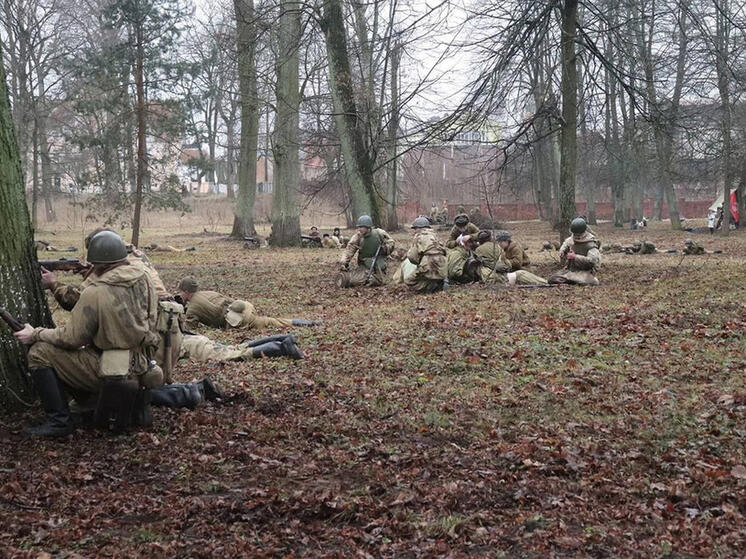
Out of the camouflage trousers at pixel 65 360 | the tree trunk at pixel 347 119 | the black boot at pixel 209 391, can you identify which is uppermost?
the tree trunk at pixel 347 119

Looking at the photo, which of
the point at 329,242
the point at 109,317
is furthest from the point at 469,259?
the point at 329,242

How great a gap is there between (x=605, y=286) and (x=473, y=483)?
10433mm

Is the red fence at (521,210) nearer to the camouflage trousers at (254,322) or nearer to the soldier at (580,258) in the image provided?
the soldier at (580,258)

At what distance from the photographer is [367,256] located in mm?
15695

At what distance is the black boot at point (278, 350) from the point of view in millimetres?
8961

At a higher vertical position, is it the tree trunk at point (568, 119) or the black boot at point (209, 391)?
the tree trunk at point (568, 119)

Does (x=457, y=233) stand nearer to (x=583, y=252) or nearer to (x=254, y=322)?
(x=583, y=252)

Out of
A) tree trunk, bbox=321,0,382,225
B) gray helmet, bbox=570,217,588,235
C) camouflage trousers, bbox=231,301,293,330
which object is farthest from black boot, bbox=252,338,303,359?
tree trunk, bbox=321,0,382,225

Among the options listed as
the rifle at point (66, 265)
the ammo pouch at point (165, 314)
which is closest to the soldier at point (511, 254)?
the rifle at point (66, 265)

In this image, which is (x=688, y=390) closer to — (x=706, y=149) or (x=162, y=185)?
(x=162, y=185)

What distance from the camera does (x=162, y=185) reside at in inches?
1220

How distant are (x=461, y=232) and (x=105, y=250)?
11217 millimetres

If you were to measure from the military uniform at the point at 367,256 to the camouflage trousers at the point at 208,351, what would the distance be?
6.58 meters

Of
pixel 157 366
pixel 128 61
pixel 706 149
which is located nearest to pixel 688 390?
pixel 157 366
